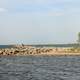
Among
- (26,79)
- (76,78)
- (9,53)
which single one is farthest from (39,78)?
(9,53)

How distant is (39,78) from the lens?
163ft

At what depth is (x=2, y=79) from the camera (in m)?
49.9

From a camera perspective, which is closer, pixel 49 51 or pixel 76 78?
pixel 76 78

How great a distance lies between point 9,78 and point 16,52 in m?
115

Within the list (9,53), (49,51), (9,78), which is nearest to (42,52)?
(49,51)

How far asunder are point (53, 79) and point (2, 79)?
22.2 feet

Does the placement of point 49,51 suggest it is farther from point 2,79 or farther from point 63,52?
point 2,79

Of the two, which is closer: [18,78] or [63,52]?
[18,78]

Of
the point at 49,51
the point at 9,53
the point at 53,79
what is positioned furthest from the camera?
the point at 49,51

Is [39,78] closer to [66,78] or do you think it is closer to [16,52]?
[66,78]

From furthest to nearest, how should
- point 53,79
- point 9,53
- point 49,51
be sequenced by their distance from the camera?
point 49,51, point 9,53, point 53,79

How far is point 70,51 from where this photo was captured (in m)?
166

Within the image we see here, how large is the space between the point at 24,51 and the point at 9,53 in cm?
1073

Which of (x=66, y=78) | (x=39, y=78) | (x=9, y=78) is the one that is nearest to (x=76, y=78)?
(x=66, y=78)
